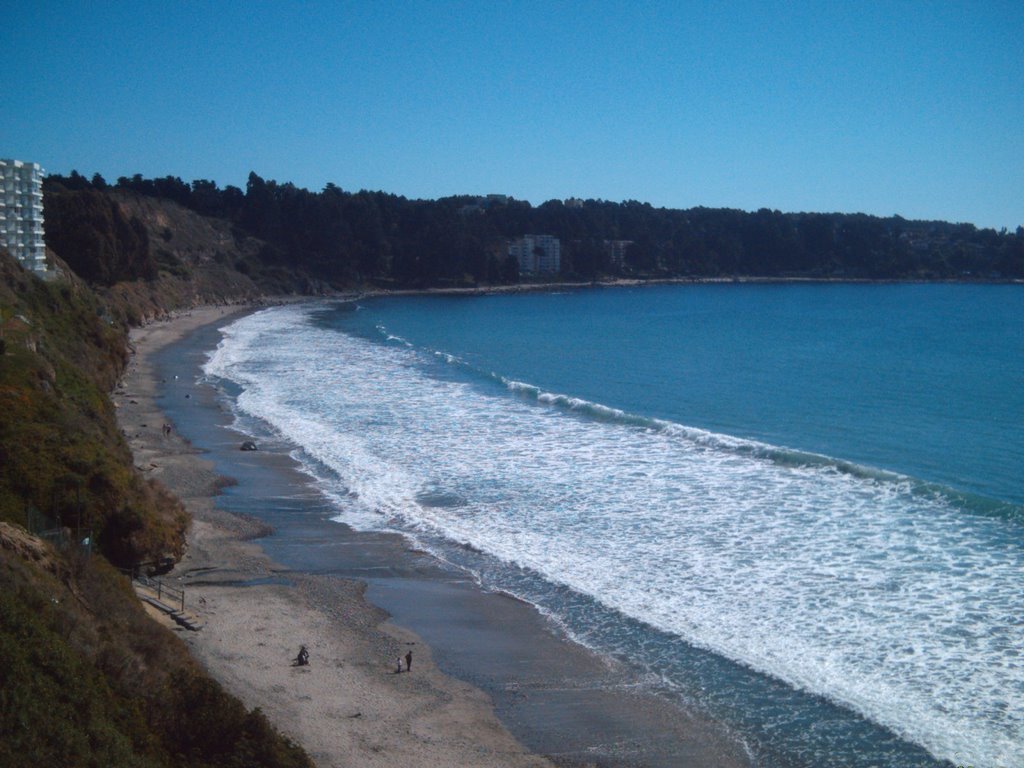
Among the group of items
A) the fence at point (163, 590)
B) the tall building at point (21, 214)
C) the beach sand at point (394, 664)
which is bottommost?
the beach sand at point (394, 664)

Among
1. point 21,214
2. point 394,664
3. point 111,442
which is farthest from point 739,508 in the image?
point 21,214

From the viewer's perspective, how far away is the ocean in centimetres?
1317

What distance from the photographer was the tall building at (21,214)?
4415cm

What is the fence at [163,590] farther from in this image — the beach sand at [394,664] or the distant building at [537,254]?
the distant building at [537,254]

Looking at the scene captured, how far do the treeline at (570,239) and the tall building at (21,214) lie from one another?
64415 millimetres

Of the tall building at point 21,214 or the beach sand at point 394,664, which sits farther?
the tall building at point 21,214

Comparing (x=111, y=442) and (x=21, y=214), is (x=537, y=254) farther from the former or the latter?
(x=111, y=442)

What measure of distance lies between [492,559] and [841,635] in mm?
6771

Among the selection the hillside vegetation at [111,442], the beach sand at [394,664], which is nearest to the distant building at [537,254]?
the hillside vegetation at [111,442]

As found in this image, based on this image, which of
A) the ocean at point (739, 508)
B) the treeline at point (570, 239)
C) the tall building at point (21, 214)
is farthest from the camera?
the treeline at point (570, 239)

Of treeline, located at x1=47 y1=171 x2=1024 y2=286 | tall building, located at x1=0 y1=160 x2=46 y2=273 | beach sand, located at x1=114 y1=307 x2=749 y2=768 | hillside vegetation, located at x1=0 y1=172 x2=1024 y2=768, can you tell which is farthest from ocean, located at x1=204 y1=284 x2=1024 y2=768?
treeline, located at x1=47 y1=171 x2=1024 y2=286

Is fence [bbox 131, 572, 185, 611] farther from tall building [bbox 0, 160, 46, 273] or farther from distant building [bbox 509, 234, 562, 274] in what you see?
distant building [bbox 509, 234, 562, 274]

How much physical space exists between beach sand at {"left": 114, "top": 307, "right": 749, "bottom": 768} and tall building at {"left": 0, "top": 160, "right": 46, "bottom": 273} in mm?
29489

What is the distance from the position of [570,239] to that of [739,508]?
143 metres
